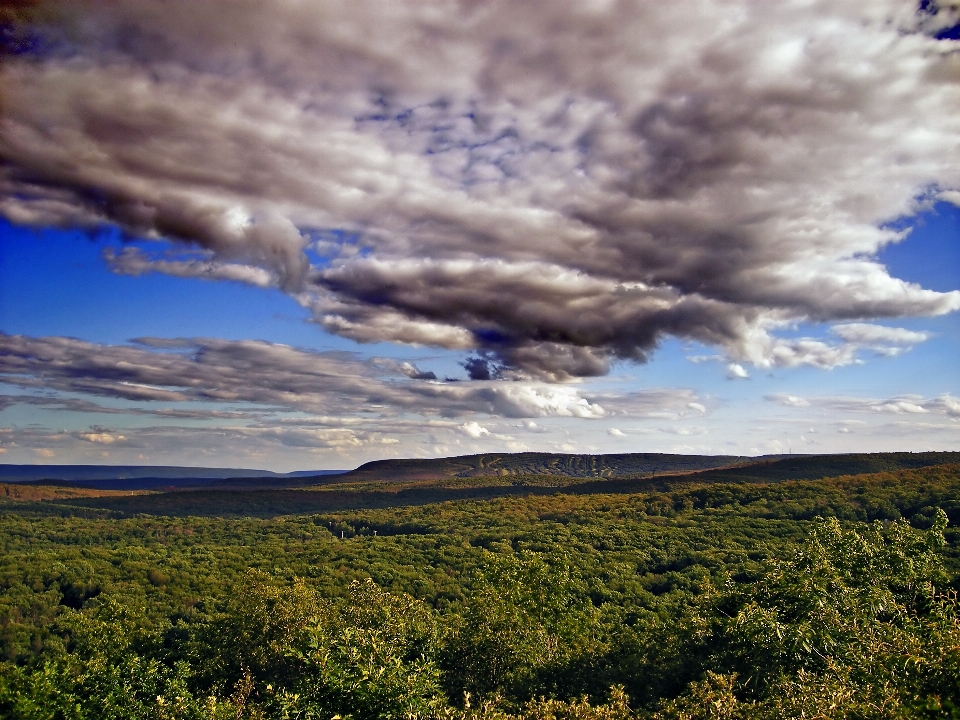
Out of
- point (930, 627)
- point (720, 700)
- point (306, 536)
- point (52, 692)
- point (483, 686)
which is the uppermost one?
point (930, 627)

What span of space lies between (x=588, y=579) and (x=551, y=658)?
4223 cm

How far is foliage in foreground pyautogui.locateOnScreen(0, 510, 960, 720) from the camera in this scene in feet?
58.5

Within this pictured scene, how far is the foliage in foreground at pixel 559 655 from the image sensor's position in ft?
58.5

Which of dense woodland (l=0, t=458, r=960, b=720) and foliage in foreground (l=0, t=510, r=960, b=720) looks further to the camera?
dense woodland (l=0, t=458, r=960, b=720)

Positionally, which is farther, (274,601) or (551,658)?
(274,601)

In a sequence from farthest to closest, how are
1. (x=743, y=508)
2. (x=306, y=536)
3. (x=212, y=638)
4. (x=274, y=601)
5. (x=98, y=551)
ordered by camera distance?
(x=306, y=536)
(x=743, y=508)
(x=98, y=551)
(x=274, y=601)
(x=212, y=638)

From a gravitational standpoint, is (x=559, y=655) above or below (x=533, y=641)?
below

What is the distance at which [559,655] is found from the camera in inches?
1250

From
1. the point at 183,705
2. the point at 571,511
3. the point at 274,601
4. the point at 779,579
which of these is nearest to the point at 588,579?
the point at 274,601

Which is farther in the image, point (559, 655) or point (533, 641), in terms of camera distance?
point (559, 655)

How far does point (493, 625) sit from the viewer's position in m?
31.1

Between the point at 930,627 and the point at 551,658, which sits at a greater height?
the point at 930,627

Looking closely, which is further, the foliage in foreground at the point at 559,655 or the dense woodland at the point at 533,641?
the dense woodland at the point at 533,641

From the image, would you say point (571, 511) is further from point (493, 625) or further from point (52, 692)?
point (52, 692)
